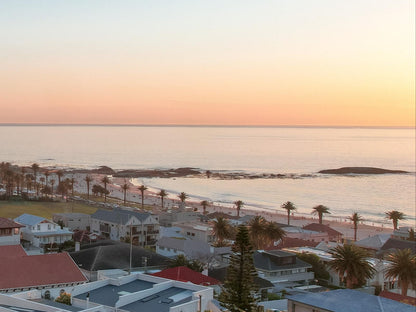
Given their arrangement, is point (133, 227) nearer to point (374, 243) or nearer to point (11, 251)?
point (11, 251)

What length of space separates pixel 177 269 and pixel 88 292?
7735 mm

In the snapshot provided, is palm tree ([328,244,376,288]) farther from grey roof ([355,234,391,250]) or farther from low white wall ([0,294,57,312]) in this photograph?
low white wall ([0,294,57,312])

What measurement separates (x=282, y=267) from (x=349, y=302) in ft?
57.7

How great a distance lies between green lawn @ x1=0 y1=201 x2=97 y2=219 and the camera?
72.6 m

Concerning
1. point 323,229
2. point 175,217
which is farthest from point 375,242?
point 175,217

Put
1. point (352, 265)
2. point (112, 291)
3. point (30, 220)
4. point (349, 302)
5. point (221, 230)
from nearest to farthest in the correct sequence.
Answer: point (349, 302), point (112, 291), point (352, 265), point (30, 220), point (221, 230)

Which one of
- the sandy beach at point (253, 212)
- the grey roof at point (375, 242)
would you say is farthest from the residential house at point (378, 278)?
the sandy beach at point (253, 212)

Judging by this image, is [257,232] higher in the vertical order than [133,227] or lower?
higher

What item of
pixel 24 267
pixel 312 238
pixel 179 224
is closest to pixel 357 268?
pixel 24 267

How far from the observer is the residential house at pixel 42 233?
173 ft

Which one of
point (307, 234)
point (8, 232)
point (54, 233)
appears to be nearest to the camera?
point (8, 232)

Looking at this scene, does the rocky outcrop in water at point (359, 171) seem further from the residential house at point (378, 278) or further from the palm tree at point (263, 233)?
the residential house at point (378, 278)

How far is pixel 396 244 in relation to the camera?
5597 cm

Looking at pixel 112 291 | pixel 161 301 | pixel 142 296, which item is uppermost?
pixel 142 296
